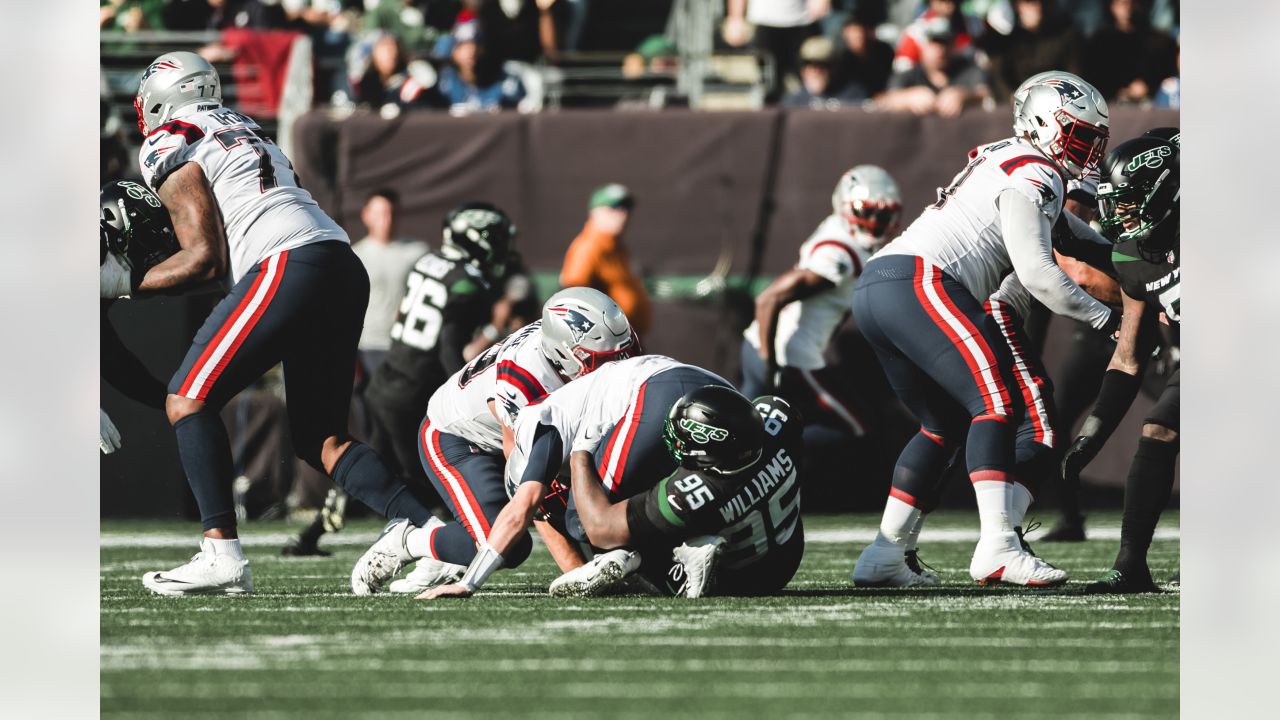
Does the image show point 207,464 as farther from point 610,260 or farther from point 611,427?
point 610,260

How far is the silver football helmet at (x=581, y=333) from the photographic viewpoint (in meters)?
5.60

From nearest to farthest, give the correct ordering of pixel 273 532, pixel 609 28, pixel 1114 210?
pixel 1114 210
pixel 273 532
pixel 609 28

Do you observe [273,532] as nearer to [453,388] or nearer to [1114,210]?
[453,388]

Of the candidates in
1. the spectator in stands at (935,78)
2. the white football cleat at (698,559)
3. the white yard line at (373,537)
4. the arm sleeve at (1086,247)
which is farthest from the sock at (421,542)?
the spectator in stands at (935,78)

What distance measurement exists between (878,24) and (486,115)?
3.21 m

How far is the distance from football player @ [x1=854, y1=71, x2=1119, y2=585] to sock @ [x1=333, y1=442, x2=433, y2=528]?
1.50 m

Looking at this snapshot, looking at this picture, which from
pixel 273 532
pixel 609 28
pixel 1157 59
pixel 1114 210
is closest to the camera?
pixel 1114 210

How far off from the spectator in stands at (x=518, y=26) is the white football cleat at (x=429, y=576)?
20.9ft

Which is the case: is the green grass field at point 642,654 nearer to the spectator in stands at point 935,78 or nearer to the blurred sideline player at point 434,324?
the blurred sideline player at point 434,324

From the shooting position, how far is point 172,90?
18.7ft

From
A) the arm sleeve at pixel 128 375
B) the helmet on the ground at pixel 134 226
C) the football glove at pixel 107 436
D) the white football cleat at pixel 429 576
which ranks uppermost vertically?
the helmet on the ground at pixel 134 226
